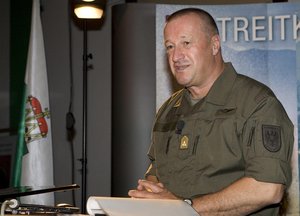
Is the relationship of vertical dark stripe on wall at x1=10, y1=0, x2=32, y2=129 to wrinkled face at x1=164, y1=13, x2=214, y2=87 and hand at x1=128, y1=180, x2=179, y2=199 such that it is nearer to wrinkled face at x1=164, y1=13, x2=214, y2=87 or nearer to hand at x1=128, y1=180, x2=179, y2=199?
wrinkled face at x1=164, y1=13, x2=214, y2=87

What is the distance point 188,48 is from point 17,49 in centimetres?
432

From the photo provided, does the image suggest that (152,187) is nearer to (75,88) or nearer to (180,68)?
(180,68)

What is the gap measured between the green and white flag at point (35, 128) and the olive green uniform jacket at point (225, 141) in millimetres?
3025

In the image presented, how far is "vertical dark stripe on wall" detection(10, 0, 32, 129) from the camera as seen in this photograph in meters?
6.16

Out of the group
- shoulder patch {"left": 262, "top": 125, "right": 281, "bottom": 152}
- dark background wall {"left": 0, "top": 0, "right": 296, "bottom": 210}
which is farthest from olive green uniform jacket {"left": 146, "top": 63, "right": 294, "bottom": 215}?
dark background wall {"left": 0, "top": 0, "right": 296, "bottom": 210}

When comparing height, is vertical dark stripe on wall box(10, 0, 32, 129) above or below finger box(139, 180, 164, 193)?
above

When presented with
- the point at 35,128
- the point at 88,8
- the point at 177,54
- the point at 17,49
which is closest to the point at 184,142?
the point at 177,54

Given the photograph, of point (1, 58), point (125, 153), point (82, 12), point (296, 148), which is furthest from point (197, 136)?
point (1, 58)

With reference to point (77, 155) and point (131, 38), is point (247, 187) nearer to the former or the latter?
point (131, 38)

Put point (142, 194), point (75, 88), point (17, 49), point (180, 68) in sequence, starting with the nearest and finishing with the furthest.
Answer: point (142, 194) < point (180, 68) < point (17, 49) < point (75, 88)

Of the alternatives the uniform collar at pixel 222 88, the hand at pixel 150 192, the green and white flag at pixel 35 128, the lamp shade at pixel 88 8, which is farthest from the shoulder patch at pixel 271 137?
the lamp shade at pixel 88 8

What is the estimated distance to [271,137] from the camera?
198 cm

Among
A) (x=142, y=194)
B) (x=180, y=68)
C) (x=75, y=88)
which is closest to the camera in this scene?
(x=142, y=194)

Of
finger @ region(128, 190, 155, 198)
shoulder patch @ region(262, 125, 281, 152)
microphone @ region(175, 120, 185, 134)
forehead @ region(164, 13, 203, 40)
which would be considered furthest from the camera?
microphone @ region(175, 120, 185, 134)
